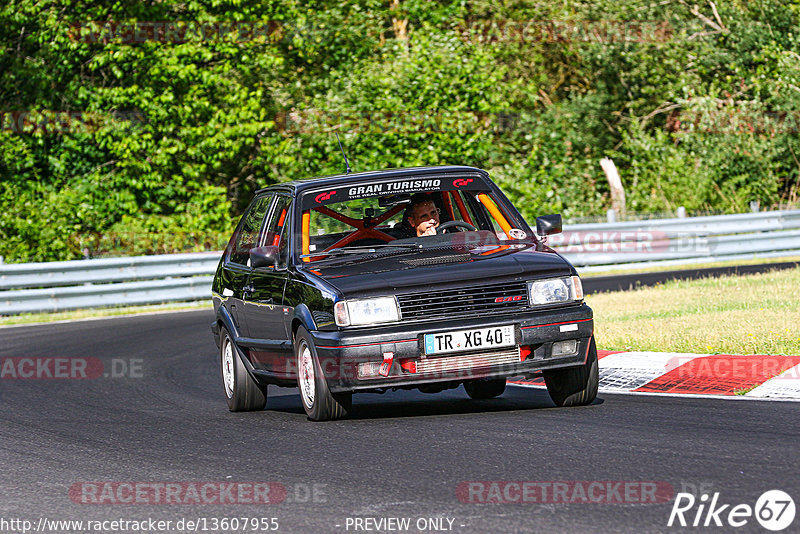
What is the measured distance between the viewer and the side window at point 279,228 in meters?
9.14

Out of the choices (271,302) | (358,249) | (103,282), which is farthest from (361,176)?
(103,282)

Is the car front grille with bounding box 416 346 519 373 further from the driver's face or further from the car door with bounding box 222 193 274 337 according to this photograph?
the car door with bounding box 222 193 274 337

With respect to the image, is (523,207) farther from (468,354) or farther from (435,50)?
(468,354)

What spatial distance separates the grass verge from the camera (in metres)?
10.5

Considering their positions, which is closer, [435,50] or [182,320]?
[182,320]

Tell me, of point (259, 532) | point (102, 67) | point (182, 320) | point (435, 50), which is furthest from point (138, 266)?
point (259, 532)

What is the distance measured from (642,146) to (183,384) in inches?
907

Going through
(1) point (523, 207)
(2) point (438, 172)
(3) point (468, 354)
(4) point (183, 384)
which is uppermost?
(2) point (438, 172)

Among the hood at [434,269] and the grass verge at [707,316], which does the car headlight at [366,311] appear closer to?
the hood at [434,269]

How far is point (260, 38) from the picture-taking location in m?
31.1

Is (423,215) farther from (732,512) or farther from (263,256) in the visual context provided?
(732,512)

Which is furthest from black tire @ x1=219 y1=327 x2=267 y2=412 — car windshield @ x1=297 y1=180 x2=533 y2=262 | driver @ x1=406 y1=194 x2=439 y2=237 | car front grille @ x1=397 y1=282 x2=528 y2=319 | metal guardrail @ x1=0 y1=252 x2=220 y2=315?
metal guardrail @ x1=0 y1=252 x2=220 y2=315

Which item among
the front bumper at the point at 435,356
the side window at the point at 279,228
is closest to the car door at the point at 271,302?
the side window at the point at 279,228

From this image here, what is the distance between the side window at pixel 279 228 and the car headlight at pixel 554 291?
1905 mm
